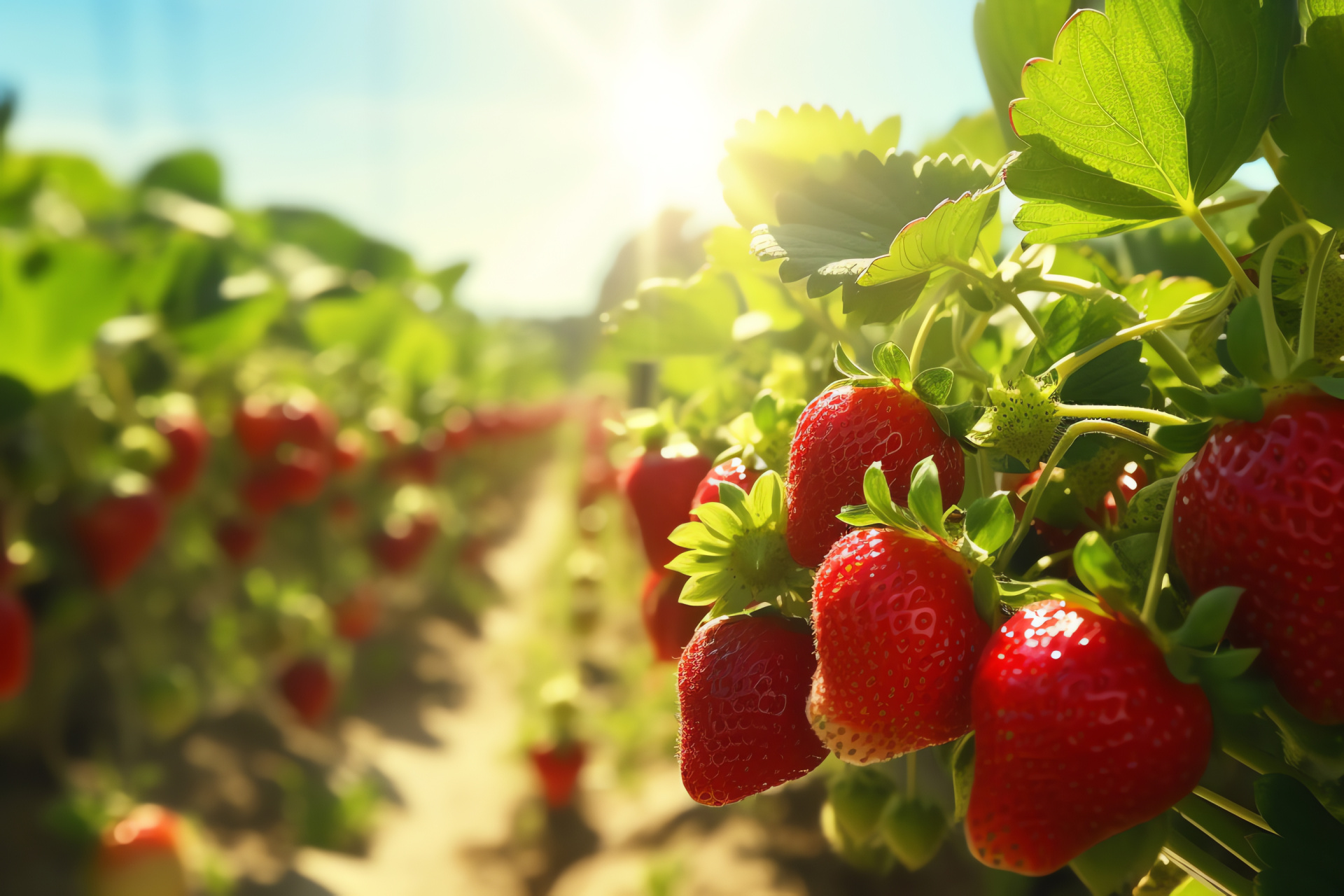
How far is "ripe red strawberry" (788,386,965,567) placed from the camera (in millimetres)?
313

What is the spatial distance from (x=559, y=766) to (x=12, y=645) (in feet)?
6.02

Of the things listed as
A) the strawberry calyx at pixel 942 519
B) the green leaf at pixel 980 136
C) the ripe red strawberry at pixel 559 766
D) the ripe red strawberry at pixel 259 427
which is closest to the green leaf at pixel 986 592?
the strawberry calyx at pixel 942 519

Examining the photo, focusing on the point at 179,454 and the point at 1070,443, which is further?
the point at 179,454

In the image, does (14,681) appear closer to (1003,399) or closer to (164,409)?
(164,409)

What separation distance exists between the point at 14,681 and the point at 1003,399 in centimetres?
176

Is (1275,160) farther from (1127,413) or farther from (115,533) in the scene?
(115,533)

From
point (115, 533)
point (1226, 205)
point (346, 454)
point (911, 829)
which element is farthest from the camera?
point (346, 454)

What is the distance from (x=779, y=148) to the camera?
0.43 meters

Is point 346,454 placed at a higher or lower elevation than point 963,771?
lower

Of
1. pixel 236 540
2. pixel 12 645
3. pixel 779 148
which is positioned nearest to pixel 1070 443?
pixel 779 148

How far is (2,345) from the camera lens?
4.91 ft

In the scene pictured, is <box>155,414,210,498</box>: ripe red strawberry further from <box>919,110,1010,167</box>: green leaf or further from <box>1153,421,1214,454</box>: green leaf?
<box>1153,421,1214,454</box>: green leaf

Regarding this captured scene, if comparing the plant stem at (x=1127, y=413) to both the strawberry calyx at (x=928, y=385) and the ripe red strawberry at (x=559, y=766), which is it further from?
the ripe red strawberry at (x=559, y=766)

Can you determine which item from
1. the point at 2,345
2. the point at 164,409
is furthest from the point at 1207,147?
the point at 164,409
